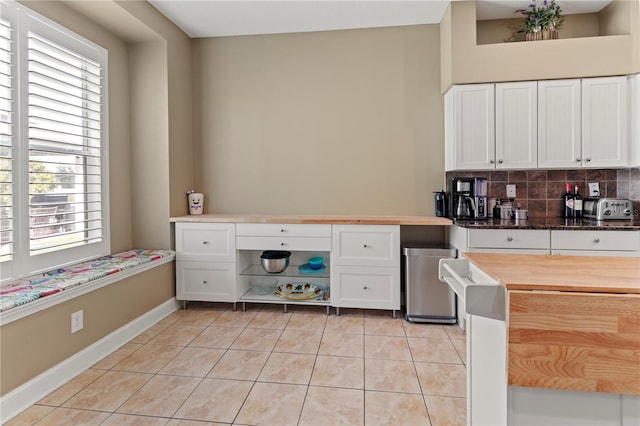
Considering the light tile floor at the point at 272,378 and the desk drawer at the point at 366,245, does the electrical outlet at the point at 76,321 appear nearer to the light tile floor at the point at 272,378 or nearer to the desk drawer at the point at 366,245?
the light tile floor at the point at 272,378

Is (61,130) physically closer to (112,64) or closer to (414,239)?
(112,64)

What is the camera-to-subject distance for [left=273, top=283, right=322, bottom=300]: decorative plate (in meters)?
3.33

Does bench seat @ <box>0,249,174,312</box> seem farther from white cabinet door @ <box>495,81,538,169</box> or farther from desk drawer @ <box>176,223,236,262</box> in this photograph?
white cabinet door @ <box>495,81,538,169</box>

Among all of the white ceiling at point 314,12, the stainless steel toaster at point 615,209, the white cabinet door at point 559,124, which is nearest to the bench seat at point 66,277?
the white ceiling at point 314,12

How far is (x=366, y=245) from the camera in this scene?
3.17 metres

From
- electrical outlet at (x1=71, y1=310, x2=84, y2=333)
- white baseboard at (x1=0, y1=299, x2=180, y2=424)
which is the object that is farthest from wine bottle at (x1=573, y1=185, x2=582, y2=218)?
electrical outlet at (x1=71, y1=310, x2=84, y2=333)

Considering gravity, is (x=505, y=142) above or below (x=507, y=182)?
above

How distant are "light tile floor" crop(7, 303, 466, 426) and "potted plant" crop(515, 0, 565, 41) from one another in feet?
8.76

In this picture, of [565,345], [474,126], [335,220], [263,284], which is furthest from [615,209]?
[263,284]

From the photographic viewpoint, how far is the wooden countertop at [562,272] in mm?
1054

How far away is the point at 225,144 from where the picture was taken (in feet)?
12.5

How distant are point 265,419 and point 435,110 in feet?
9.94

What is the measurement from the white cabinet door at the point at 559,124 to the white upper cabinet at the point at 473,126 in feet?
1.33

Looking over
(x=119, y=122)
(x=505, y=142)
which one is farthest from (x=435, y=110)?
(x=119, y=122)
